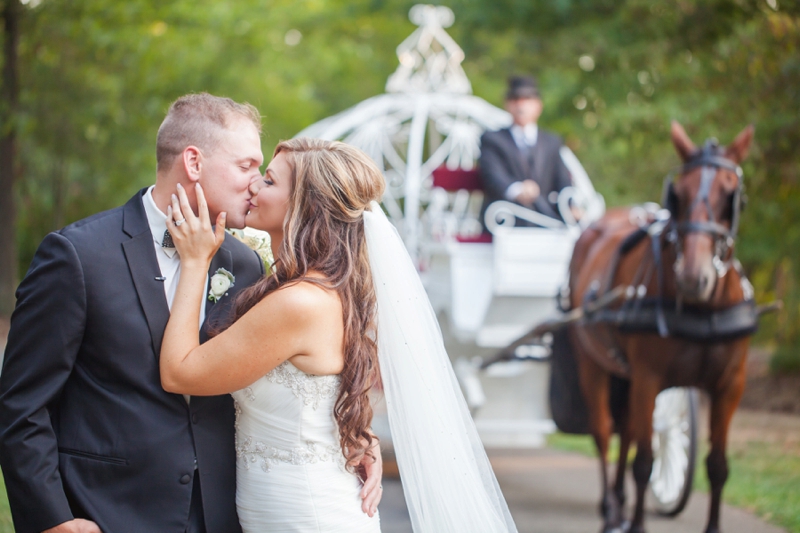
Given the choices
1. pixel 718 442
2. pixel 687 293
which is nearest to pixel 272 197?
pixel 687 293

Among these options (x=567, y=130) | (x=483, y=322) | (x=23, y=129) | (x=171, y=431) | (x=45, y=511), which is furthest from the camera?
(x=567, y=130)

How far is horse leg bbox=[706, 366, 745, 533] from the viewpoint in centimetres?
499

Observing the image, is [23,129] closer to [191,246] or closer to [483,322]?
[483,322]

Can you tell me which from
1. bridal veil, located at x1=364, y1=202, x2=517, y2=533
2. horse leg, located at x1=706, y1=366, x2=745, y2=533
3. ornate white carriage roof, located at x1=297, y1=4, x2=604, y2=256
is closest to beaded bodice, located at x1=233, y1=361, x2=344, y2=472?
bridal veil, located at x1=364, y1=202, x2=517, y2=533

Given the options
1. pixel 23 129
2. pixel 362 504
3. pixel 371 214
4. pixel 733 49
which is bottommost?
pixel 362 504

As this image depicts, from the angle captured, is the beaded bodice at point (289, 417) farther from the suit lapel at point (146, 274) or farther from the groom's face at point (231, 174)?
the groom's face at point (231, 174)

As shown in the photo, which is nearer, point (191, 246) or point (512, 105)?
point (191, 246)

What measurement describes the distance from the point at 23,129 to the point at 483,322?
489 cm

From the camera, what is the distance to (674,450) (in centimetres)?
649

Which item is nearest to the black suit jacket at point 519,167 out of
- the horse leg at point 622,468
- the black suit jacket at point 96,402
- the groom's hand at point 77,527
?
the horse leg at point 622,468

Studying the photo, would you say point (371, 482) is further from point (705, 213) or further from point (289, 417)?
point (705, 213)

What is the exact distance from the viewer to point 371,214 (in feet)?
8.16

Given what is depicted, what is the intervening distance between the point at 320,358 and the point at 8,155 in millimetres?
9302

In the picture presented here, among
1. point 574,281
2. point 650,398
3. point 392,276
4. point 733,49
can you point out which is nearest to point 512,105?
point 574,281
